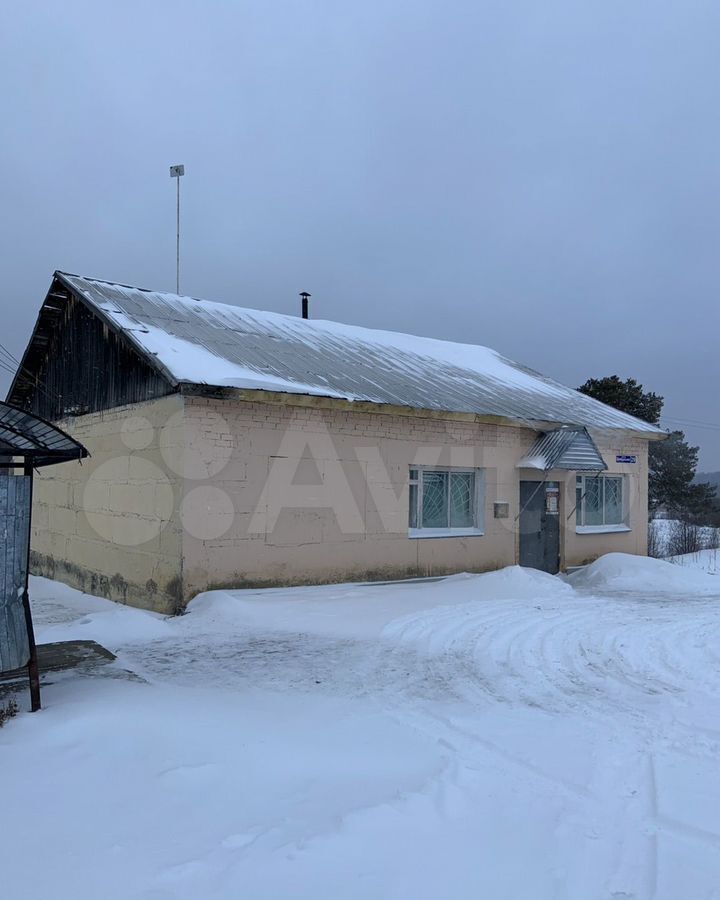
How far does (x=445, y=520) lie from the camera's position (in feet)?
42.1

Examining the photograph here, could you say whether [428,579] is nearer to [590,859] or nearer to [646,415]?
[590,859]

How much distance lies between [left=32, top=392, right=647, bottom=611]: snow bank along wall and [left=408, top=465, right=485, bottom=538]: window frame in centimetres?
8

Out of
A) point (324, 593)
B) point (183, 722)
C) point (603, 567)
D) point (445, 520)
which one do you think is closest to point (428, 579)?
point (445, 520)

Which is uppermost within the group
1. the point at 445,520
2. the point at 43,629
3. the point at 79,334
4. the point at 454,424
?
the point at 79,334

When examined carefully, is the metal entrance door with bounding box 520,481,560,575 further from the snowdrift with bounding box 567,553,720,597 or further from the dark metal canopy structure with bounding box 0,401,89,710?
the dark metal canopy structure with bounding box 0,401,89,710

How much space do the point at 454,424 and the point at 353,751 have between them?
341 inches

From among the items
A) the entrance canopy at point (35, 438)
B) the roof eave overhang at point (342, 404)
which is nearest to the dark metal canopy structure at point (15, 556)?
the entrance canopy at point (35, 438)

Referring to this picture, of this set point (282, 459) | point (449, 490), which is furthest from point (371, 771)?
point (449, 490)

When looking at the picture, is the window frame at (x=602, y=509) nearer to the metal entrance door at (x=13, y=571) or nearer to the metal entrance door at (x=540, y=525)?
the metal entrance door at (x=540, y=525)

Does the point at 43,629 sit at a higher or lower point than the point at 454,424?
lower

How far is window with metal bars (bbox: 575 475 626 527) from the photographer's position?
15266mm

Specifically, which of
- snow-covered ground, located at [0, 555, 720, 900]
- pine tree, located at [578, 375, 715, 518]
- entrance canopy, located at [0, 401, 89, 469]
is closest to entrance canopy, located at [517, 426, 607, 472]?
snow-covered ground, located at [0, 555, 720, 900]

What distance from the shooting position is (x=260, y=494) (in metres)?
10.3

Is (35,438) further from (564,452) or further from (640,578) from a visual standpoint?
(640,578)
